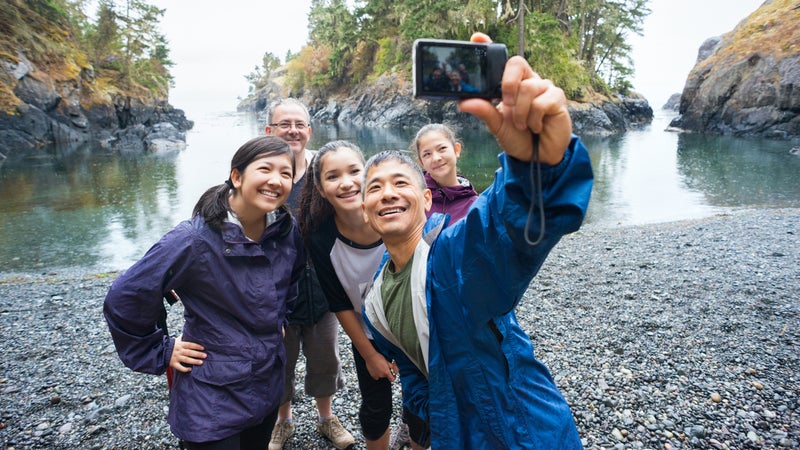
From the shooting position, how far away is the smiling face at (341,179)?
104 inches

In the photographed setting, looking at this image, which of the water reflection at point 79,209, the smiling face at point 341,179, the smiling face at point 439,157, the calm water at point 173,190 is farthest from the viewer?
the calm water at point 173,190

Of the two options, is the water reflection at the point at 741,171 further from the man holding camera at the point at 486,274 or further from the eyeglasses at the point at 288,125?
the man holding camera at the point at 486,274

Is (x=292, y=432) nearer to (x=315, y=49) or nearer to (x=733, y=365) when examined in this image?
(x=733, y=365)

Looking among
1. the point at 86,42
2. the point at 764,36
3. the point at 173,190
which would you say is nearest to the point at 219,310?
the point at 173,190

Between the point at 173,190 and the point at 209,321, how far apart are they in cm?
1968

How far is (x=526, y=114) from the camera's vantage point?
1166 millimetres

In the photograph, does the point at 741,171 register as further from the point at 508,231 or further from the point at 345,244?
the point at 508,231

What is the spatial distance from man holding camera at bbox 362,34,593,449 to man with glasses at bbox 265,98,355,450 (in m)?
1.12

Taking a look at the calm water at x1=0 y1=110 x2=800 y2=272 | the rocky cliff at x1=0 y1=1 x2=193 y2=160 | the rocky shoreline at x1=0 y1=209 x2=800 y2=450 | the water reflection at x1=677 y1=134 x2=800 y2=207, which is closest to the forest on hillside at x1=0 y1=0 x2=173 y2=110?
the rocky cliff at x1=0 y1=1 x2=193 y2=160

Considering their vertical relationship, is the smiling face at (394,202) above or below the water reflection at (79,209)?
above

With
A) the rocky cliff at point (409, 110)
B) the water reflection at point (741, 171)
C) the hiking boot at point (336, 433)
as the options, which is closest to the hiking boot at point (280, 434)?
the hiking boot at point (336, 433)

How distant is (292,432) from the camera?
3768mm

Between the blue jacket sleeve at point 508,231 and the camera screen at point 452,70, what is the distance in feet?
0.80

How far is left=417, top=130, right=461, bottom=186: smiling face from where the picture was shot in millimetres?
3486
